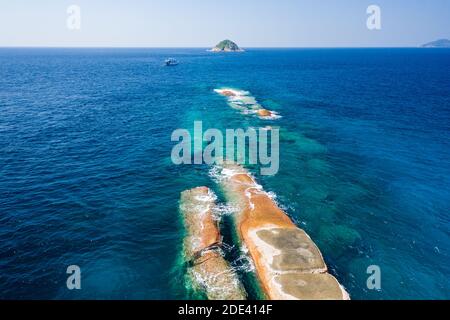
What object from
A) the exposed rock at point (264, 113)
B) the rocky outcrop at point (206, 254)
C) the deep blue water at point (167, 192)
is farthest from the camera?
the exposed rock at point (264, 113)

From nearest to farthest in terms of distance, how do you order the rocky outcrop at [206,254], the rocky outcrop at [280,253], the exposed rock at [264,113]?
the rocky outcrop at [280,253]
the rocky outcrop at [206,254]
the exposed rock at [264,113]

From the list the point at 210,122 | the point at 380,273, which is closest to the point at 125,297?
the point at 380,273

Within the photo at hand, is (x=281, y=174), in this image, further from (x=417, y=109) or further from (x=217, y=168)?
(x=417, y=109)
